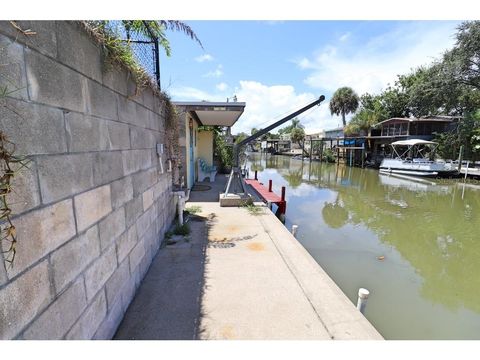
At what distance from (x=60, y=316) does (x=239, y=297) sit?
76.8 inches

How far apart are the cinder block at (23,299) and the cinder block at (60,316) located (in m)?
0.06

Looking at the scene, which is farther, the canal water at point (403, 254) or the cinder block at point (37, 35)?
the canal water at point (403, 254)

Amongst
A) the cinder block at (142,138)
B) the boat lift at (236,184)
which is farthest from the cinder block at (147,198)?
the boat lift at (236,184)

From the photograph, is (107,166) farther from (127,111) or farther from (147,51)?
(147,51)

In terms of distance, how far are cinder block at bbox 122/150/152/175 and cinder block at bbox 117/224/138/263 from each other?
2.18 ft

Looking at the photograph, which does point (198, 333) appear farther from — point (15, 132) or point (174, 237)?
point (174, 237)

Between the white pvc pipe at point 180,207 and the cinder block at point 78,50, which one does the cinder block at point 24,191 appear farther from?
the white pvc pipe at point 180,207

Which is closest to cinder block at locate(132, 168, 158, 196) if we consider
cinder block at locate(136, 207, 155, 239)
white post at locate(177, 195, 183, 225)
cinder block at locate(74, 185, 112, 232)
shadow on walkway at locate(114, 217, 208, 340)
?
cinder block at locate(136, 207, 155, 239)

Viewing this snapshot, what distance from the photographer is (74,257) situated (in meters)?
1.65

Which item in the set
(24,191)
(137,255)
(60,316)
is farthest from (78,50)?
(137,255)

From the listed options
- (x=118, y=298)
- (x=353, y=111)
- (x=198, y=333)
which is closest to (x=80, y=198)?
(x=118, y=298)

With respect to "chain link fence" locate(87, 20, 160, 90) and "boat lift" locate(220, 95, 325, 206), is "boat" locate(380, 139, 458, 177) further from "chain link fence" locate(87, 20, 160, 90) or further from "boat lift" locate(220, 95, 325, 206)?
"chain link fence" locate(87, 20, 160, 90)

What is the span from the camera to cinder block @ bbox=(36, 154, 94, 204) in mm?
1377

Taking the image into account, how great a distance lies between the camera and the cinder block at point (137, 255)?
2805 mm
